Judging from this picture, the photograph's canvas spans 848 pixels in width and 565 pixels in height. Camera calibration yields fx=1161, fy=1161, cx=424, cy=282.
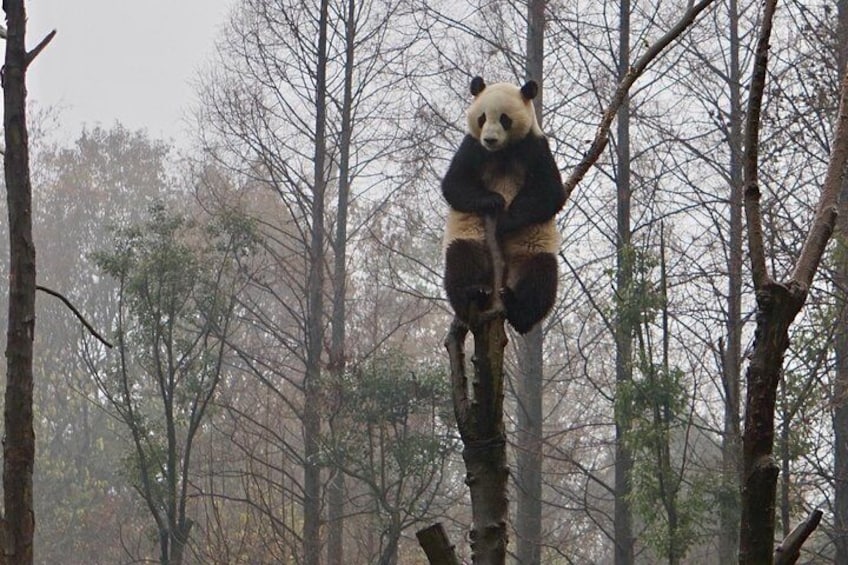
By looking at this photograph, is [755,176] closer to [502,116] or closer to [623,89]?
[623,89]

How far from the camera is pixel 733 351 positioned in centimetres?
1095

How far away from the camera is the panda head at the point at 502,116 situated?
4086mm

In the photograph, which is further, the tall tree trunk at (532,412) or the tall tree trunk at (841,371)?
the tall tree trunk at (532,412)

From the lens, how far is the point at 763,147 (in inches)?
422

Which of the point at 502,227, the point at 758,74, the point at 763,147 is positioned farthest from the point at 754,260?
the point at 763,147

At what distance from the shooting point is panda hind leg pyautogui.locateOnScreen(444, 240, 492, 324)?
3850 millimetres

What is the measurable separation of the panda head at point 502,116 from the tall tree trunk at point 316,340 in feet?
30.5

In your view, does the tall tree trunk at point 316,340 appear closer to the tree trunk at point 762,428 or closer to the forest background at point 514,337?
the forest background at point 514,337

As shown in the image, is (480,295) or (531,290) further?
(531,290)

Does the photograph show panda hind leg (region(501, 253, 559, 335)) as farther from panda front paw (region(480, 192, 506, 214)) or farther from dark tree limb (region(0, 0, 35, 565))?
dark tree limb (region(0, 0, 35, 565))

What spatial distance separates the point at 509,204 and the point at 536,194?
12 centimetres

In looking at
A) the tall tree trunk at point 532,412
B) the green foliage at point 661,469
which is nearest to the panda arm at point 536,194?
the green foliage at point 661,469

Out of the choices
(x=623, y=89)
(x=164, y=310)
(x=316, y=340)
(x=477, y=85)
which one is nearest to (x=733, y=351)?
(x=316, y=340)

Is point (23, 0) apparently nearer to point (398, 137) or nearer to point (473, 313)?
point (473, 313)
